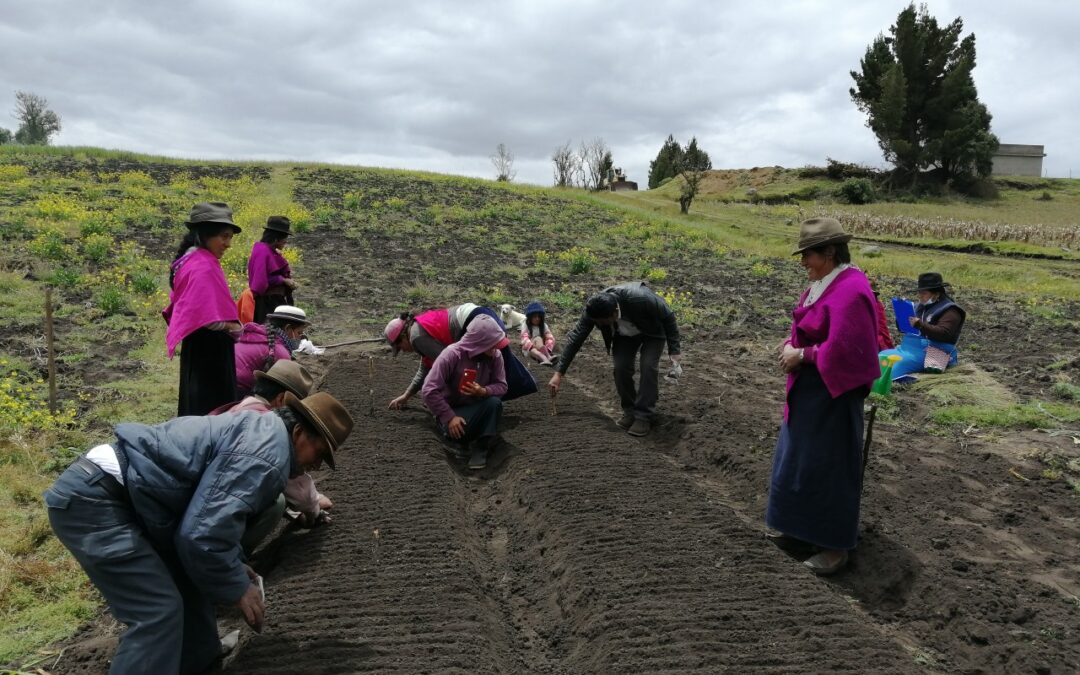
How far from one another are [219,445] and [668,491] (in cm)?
326

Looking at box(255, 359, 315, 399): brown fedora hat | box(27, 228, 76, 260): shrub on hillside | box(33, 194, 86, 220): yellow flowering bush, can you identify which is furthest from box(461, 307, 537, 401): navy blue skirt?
box(33, 194, 86, 220): yellow flowering bush

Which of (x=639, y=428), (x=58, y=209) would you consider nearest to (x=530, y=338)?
(x=639, y=428)

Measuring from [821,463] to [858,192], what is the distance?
41.2 meters

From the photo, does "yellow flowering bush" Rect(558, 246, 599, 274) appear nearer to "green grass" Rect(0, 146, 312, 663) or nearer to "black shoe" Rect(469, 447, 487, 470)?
"green grass" Rect(0, 146, 312, 663)

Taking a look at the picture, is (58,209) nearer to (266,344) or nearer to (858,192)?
(266,344)

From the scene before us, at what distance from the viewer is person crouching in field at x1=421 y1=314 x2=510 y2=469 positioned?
5.59 m

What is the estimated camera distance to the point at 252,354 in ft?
17.8

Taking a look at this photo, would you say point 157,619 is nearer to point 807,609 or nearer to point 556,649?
point 556,649

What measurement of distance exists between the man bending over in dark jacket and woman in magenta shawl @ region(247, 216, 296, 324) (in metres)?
2.94

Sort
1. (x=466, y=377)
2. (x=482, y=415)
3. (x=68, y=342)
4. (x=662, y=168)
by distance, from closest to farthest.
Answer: (x=466, y=377) < (x=482, y=415) < (x=68, y=342) < (x=662, y=168)

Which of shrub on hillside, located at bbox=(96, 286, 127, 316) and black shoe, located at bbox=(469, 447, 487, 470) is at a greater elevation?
shrub on hillside, located at bbox=(96, 286, 127, 316)

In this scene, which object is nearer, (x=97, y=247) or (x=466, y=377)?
(x=466, y=377)

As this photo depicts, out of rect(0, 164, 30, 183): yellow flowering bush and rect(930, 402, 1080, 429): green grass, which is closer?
rect(930, 402, 1080, 429): green grass

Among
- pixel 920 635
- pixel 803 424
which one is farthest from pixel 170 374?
pixel 920 635
